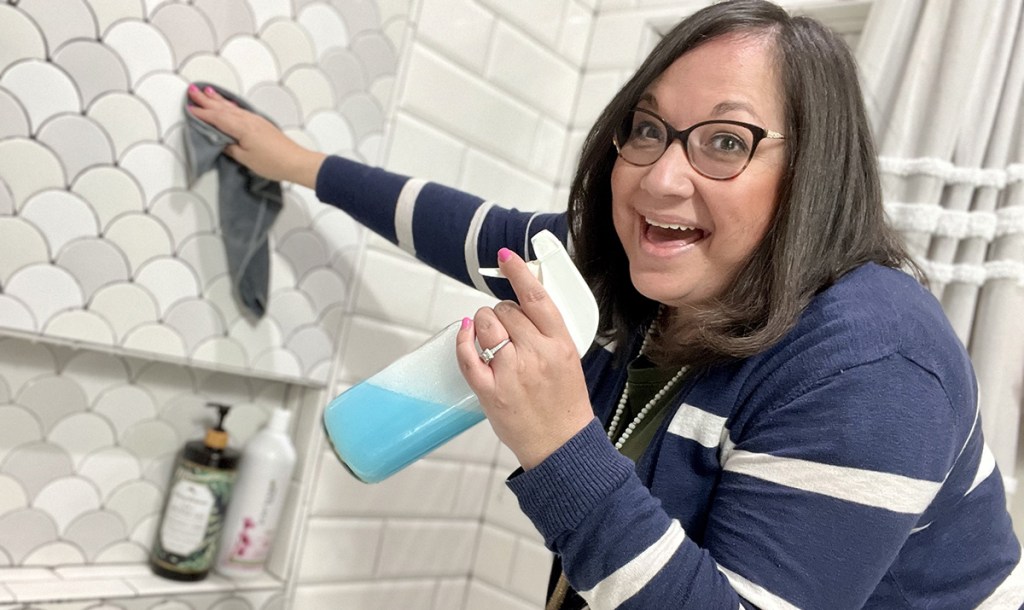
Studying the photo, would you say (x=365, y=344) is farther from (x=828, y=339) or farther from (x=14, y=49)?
(x=828, y=339)

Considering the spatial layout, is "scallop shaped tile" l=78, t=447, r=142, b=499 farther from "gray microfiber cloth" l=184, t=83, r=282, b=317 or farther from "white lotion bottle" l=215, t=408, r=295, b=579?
"gray microfiber cloth" l=184, t=83, r=282, b=317

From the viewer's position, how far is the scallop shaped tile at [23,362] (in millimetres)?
1023

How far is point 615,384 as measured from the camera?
95 cm

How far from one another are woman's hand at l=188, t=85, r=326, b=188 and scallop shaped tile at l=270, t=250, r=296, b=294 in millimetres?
121

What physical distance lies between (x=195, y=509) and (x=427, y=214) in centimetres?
49

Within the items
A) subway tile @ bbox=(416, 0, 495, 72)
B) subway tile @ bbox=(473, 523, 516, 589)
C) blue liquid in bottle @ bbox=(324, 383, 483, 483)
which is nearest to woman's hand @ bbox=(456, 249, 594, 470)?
blue liquid in bottle @ bbox=(324, 383, 483, 483)

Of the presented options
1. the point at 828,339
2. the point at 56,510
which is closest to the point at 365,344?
the point at 56,510

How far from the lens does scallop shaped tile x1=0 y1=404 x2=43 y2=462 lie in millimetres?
1028

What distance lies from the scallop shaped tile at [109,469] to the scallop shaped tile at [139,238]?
0.26 metres

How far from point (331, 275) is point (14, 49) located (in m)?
0.47

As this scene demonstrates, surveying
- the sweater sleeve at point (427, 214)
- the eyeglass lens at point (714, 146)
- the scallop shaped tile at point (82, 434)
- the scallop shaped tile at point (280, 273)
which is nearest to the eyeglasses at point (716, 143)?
the eyeglass lens at point (714, 146)

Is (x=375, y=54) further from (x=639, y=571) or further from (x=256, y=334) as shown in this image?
(x=639, y=571)

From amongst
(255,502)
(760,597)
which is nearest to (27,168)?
(255,502)

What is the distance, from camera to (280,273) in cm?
117
